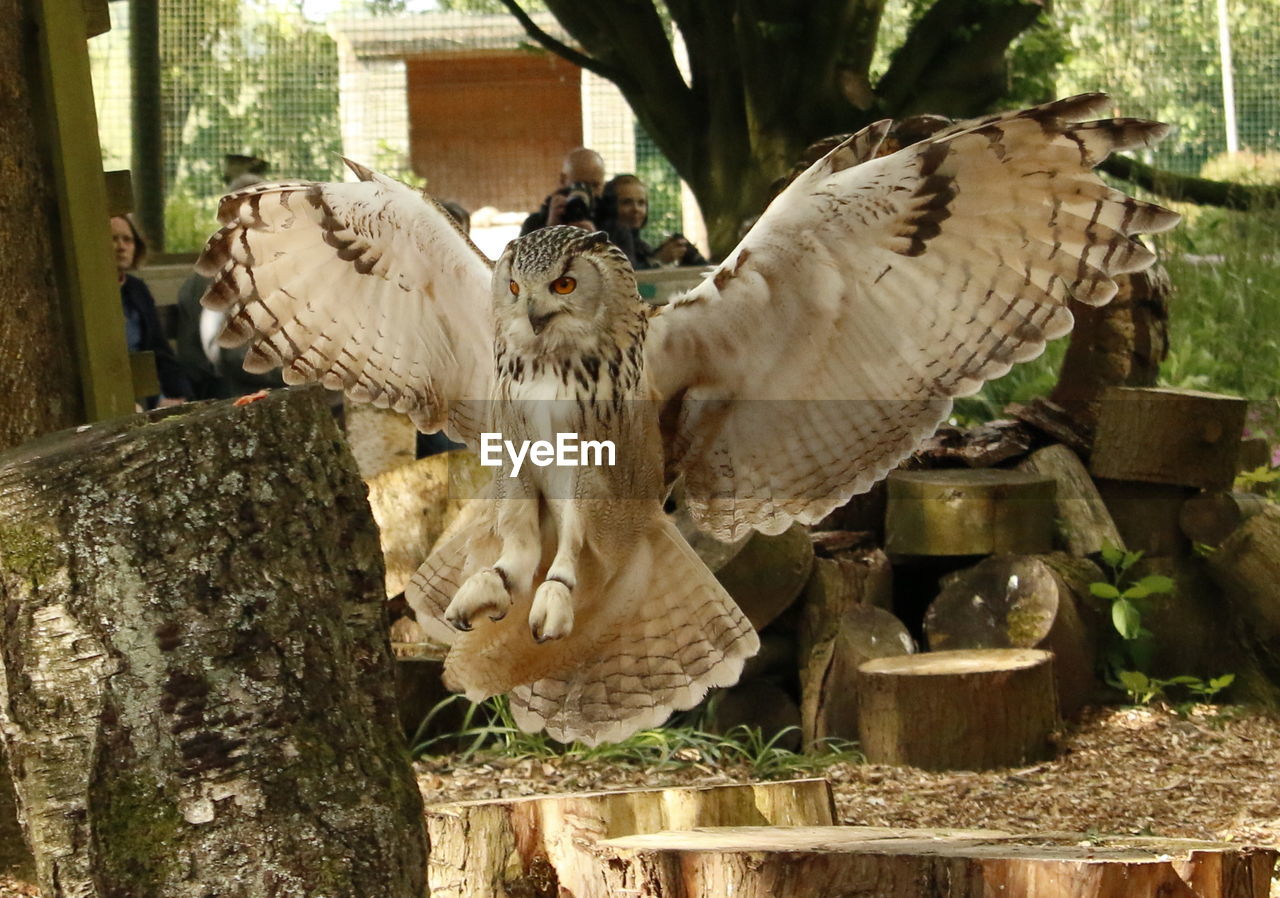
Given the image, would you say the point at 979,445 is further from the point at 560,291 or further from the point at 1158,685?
the point at 560,291

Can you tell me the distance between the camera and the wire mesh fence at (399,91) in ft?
26.7

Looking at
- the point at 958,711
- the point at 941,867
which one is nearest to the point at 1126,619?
the point at 958,711

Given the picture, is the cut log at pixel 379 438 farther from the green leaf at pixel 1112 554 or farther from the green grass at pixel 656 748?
the green leaf at pixel 1112 554

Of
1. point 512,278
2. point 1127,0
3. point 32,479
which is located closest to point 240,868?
point 32,479

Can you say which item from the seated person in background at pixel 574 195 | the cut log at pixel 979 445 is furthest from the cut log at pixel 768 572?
the seated person in background at pixel 574 195

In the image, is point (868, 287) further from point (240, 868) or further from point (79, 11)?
point (79, 11)

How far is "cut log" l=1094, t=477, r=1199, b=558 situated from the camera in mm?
4922

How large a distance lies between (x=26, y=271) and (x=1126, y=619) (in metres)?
3.49

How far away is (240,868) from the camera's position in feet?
5.68

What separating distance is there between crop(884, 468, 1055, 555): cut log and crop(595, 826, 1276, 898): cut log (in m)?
2.15

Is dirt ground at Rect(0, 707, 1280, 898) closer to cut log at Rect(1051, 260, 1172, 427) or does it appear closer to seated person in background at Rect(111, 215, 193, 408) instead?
cut log at Rect(1051, 260, 1172, 427)

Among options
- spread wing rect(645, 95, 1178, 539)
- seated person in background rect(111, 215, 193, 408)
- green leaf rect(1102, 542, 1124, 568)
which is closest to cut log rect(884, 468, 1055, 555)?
green leaf rect(1102, 542, 1124, 568)

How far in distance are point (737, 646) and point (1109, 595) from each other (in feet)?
7.49

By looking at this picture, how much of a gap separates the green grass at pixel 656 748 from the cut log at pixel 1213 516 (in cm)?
158
